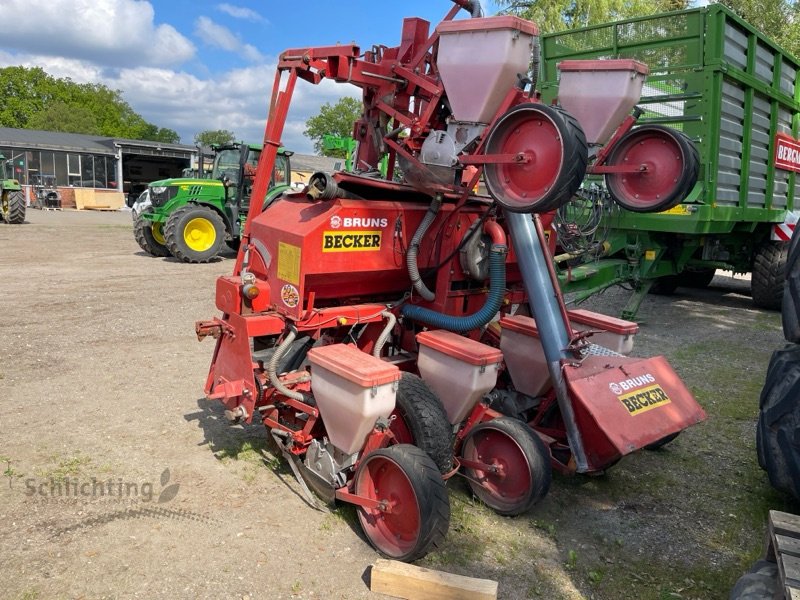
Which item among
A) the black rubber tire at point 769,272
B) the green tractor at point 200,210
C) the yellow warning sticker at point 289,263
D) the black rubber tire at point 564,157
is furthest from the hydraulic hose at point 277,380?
the green tractor at point 200,210

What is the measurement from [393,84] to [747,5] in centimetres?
1858

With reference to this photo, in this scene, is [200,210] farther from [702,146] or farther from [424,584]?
[424,584]

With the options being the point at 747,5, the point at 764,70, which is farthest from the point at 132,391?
the point at 747,5

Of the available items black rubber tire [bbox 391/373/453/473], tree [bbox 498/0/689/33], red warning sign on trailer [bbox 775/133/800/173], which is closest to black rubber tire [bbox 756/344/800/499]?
black rubber tire [bbox 391/373/453/473]

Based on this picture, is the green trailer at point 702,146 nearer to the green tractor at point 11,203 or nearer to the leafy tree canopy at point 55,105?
the green tractor at point 11,203

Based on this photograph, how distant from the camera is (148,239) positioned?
12.1 m

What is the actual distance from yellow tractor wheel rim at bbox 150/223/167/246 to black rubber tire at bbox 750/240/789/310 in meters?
9.77

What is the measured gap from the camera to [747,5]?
18.0 m

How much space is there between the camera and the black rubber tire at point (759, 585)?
1990mm

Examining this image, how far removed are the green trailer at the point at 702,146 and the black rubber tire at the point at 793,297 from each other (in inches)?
120

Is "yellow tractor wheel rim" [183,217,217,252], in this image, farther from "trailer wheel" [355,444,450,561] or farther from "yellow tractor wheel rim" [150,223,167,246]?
"trailer wheel" [355,444,450,561]

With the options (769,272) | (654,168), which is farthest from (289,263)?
(769,272)

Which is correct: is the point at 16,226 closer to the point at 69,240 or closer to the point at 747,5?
the point at 69,240
